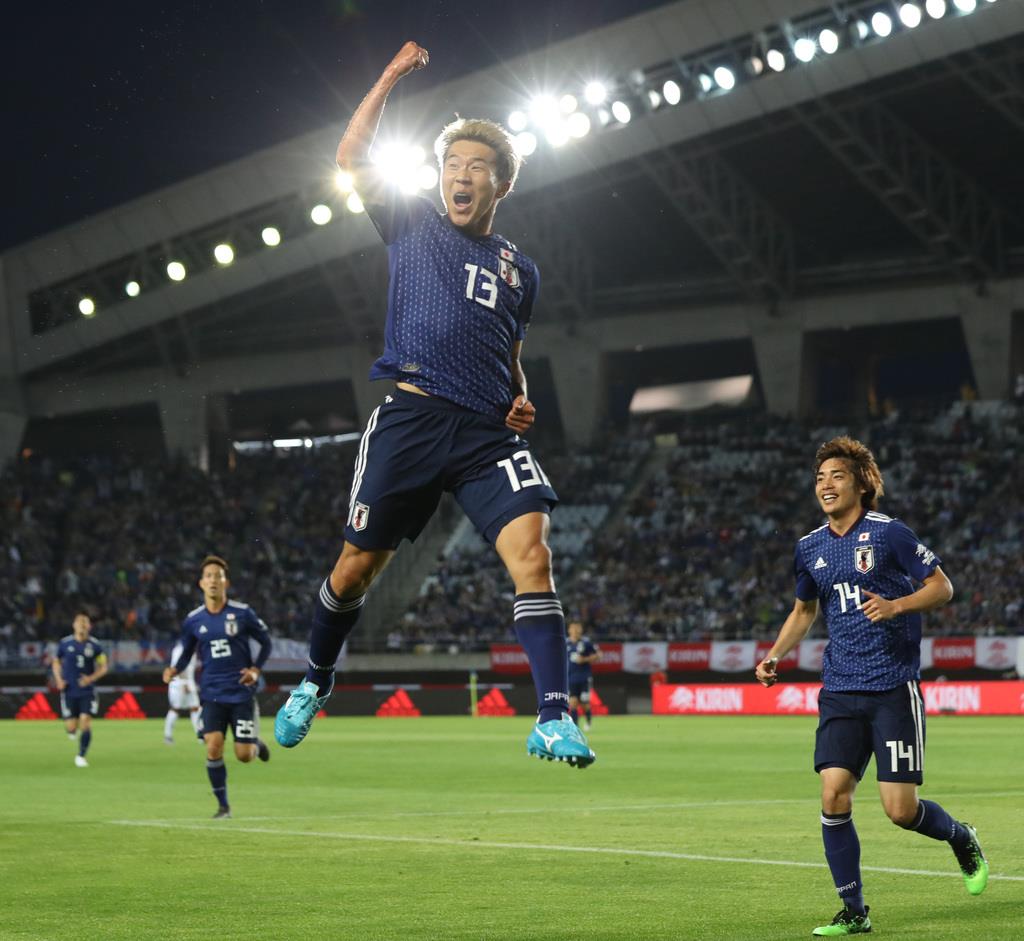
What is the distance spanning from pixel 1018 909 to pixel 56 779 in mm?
15984

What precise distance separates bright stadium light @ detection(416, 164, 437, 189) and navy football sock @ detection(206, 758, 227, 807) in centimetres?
3013

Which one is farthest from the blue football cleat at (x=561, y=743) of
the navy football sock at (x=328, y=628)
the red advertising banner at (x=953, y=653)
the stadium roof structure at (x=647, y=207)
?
the stadium roof structure at (x=647, y=207)

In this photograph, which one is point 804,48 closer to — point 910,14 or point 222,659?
point 910,14

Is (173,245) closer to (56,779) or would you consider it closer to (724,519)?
(724,519)

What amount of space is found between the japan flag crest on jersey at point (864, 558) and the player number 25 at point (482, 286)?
3.00m

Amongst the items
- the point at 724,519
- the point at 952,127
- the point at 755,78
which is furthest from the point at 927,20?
the point at 724,519

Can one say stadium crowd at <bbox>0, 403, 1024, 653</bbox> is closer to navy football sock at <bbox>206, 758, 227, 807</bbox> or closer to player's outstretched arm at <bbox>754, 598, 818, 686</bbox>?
navy football sock at <bbox>206, 758, 227, 807</bbox>

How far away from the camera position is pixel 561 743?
5.82 metres

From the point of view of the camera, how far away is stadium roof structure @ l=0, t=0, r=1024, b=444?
42.2 metres

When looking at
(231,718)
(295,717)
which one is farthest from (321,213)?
(295,717)

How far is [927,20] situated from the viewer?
40125 mm

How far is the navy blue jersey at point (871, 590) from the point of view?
8.63m

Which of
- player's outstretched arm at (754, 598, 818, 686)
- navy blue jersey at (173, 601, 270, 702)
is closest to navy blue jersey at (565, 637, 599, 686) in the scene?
navy blue jersey at (173, 601, 270, 702)

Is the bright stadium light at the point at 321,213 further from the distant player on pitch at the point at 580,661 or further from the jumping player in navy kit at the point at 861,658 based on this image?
the jumping player in navy kit at the point at 861,658
